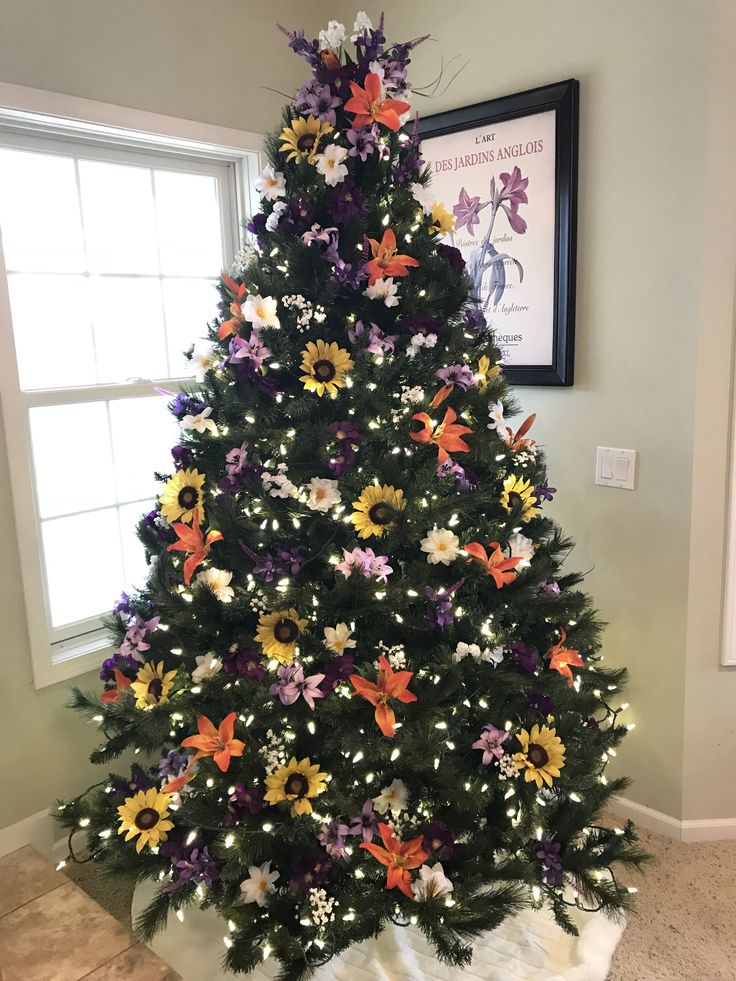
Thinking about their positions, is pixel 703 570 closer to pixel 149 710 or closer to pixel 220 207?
pixel 149 710

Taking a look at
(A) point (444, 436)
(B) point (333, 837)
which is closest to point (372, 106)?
(A) point (444, 436)

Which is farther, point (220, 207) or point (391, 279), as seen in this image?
point (220, 207)

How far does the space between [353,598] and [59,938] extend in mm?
1010

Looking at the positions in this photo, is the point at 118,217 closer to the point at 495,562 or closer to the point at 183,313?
the point at 183,313

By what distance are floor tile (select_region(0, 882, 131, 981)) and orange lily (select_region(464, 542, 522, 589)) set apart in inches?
44.6

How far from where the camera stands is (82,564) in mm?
2242

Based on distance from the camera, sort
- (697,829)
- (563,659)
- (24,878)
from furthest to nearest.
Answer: (697,829), (24,878), (563,659)

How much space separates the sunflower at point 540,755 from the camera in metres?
1.59

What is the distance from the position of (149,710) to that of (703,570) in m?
1.49

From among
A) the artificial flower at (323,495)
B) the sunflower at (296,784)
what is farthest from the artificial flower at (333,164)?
the sunflower at (296,784)

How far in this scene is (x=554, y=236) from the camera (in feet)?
7.04

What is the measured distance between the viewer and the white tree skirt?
1.67 m

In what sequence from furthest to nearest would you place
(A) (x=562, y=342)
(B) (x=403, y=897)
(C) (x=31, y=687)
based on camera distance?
(A) (x=562, y=342) → (C) (x=31, y=687) → (B) (x=403, y=897)

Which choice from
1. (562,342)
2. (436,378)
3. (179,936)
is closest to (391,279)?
(436,378)
